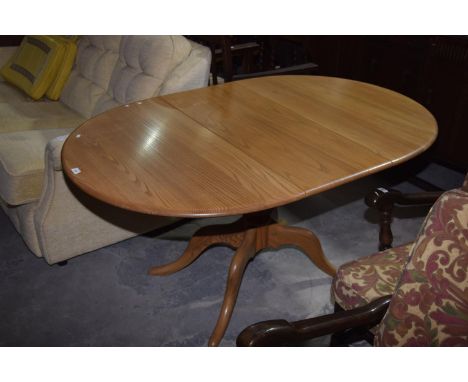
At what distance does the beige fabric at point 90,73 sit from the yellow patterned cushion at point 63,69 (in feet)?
0.09

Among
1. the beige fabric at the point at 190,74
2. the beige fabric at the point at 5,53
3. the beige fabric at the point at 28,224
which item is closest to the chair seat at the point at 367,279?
the beige fabric at the point at 190,74

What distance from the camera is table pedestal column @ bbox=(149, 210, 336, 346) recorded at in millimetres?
1814

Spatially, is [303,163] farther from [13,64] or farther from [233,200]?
[13,64]

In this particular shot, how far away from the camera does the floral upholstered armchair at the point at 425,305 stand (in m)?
1.03

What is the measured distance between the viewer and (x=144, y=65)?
2.35m

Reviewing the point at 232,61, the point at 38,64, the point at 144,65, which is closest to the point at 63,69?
the point at 38,64

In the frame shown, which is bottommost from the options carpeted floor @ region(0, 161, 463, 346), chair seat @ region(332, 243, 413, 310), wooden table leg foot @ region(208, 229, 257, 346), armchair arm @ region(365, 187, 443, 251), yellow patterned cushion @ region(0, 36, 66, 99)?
carpeted floor @ region(0, 161, 463, 346)

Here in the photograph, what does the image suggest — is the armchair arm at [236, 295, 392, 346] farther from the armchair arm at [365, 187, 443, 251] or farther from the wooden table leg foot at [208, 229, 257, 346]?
A: the wooden table leg foot at [208, 229, 257, 346]

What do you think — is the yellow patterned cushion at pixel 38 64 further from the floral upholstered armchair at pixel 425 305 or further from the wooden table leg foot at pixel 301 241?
the floral upholstered armchair at pixel 425 305

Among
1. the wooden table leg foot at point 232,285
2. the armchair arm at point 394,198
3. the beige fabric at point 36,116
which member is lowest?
the wooden table leg foot at point 232,285

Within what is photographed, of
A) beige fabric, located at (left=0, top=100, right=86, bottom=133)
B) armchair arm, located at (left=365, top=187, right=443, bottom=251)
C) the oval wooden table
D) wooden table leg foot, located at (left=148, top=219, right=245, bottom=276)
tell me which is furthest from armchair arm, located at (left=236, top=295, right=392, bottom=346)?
beige fabric, located at (left=0, top=100, right=86, bottom=133)

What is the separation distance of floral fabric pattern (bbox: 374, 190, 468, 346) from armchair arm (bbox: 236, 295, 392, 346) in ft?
0.16

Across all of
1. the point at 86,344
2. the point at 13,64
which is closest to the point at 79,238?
the point at 86,344

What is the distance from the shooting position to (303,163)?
4.66ft
